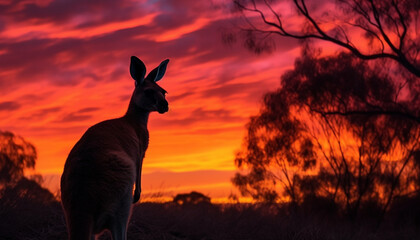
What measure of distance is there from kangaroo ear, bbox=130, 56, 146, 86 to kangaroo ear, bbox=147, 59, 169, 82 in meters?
0.31

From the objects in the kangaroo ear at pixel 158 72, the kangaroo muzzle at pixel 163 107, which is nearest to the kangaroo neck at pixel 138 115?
the kangaroo muzzle at pixel 163 107

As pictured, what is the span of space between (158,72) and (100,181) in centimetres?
249

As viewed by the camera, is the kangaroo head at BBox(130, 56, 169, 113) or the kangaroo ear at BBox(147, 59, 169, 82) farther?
the kangaroo ear at BBox(147, 59, 169, 82)

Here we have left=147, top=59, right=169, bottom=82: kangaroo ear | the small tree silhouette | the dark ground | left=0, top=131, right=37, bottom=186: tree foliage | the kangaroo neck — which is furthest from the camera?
left=0, top=131, right=37, bottom=186: tree foliage

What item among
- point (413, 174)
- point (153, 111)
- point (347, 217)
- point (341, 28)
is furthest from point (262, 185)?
point (153, 111)

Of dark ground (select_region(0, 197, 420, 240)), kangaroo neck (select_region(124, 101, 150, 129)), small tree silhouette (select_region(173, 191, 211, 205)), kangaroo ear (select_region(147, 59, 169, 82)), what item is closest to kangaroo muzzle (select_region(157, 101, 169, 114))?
kangaroo neck (select_region(124, 101, 150, 129))

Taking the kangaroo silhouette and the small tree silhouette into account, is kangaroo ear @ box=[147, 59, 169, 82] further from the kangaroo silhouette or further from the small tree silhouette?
the small tree silhouette

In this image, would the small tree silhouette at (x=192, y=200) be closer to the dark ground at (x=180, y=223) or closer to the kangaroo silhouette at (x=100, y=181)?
the dark ground at (x=180, y=223)

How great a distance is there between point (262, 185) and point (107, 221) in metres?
21.5

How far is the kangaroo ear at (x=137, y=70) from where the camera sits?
22.9ft

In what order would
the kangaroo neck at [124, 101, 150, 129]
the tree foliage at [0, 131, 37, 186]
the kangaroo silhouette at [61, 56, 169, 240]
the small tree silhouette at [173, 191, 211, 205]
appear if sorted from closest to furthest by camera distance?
the kangaroo silhouette at [61, 56, 169, 240] → the kangaroo neck at [124, 101, 150, 129] → the small tree silhouette at [173, 191, 211, 205] → the tree foliage at [0, 131, 37, 186]

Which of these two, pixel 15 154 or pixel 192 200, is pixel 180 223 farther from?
pixel 15 154

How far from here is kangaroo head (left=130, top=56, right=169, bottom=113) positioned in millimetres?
6984

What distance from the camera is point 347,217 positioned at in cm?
2511
